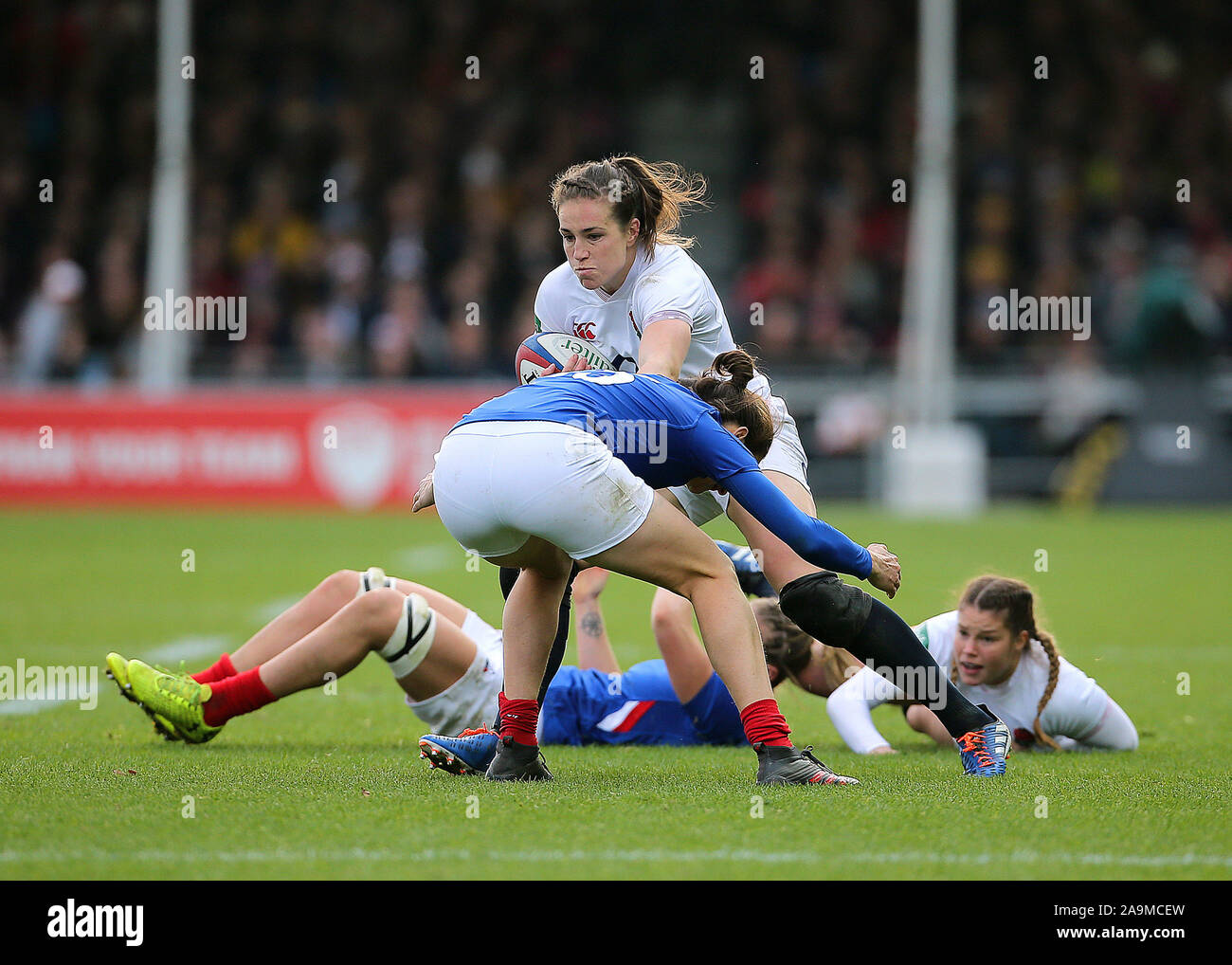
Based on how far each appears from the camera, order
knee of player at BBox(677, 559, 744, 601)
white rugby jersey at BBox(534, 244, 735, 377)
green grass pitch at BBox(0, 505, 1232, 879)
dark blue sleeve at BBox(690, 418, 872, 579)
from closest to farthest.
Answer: green grass pitch at BBox(0, 505, 1232, 879) < dark blue sleeve at BBox(690, 418, 872, 579) < knee of player at BBox(677, 559, 744, 601) < white rugby jersey at BBox(534, 244, 735, 377)

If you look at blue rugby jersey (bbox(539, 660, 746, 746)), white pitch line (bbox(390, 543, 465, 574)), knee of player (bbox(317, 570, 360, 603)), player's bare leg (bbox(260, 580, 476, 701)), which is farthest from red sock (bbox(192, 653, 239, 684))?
white pitch line (bbox(390, 543, 465, 574))

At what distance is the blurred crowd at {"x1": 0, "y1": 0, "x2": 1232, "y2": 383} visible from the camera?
17016 millimetres

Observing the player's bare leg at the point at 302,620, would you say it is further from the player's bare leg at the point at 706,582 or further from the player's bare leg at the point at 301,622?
the player's bare leg at the point at 706,582

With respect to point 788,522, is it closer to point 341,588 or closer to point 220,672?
point 341,588

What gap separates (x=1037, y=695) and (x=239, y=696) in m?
2.47

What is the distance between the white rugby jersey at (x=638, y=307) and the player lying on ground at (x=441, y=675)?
811 millimetres

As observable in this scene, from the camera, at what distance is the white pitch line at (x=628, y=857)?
11.5ft

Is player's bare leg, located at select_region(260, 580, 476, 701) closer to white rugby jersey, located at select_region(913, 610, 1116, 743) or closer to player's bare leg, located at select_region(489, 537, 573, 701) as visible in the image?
player's bare leg, located at select_region(489, 537, 573, 701)

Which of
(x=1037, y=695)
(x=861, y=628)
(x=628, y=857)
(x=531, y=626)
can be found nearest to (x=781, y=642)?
(x=1037, y=695)

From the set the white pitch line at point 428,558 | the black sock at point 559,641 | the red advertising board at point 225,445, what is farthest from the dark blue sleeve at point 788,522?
the red advertising board at point 225,445

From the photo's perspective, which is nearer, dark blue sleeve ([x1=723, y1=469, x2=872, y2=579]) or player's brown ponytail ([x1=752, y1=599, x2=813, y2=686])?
dark blue sleeve ([x1=723, y1=469, x2=872, y2=579])

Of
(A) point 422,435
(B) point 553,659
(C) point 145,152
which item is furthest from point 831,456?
(B) point 553,659

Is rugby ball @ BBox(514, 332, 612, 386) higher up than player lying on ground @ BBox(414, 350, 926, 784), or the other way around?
rugby ball @ BBox(514, 332, 612, 386)

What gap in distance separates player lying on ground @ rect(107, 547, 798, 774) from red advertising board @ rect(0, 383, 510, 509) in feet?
32.3
